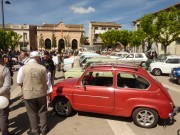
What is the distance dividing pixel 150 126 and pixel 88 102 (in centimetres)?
181

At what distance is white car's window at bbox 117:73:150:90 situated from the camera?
210 inches

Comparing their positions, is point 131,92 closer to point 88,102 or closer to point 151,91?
point 151,91

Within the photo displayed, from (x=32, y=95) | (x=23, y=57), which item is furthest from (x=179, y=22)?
(x=32, y=95)

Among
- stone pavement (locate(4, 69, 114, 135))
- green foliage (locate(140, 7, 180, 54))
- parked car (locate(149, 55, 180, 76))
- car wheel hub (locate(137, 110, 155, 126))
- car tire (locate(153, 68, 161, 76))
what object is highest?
green foliage (locate(140, 7, 180, 54))

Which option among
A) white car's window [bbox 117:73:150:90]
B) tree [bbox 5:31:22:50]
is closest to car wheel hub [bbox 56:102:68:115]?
white car's window [bbox 117:73:150:90]

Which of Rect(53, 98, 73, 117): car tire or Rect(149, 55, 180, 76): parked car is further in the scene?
Rect(149, 55, 180, 76): parked car

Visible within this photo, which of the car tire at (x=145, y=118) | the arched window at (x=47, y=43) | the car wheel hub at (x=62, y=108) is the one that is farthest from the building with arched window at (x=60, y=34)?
the car tire at (x=145, y=118)

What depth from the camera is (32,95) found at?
4.49 m

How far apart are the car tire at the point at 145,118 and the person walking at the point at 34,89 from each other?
95.1 inches

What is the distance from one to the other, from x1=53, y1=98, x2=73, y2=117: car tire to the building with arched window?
58178 millimetres

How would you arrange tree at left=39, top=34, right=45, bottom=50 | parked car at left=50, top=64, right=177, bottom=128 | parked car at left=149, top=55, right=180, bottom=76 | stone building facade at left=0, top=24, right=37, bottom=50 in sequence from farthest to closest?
tree at left=39, top=34, right=45, bottom=50 < stone building facade at left=0, top=24, right=37, bottom=50 < parked car at left=149, top=55, right=180, bottom=76 < parked car at left=50, top=64, right=177, bottom=128

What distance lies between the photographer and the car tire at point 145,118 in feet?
17.0

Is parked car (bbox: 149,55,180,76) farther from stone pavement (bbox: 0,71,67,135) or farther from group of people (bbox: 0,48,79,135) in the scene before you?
group of people (bbox: 0,48,79,135)

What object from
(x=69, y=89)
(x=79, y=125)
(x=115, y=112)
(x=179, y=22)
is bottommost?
(x=79, y=125)
